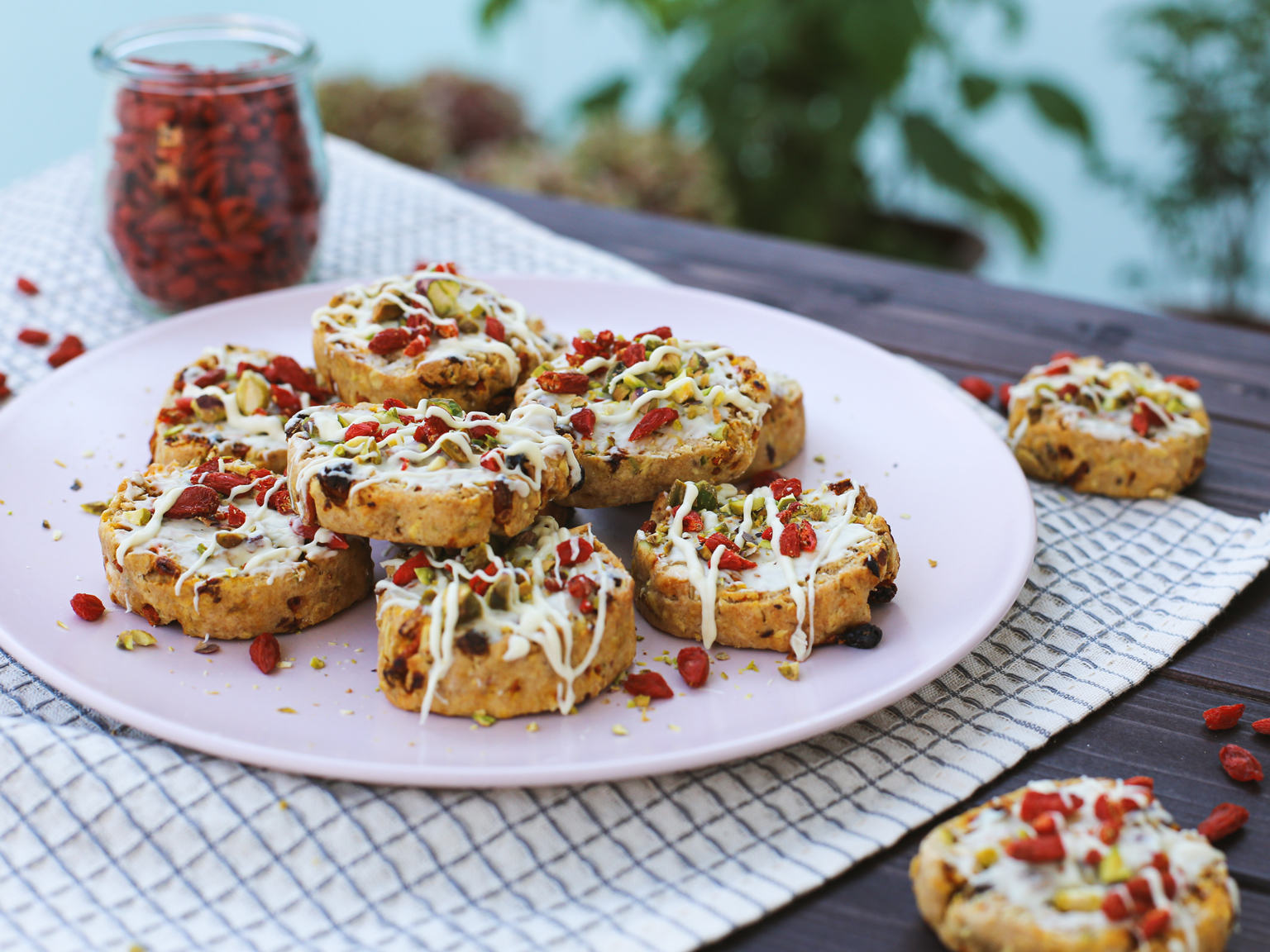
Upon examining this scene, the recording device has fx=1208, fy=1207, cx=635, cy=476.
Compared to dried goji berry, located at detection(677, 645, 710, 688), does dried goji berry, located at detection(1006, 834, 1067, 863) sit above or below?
above

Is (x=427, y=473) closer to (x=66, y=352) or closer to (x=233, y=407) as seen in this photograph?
(x=233, y=407)

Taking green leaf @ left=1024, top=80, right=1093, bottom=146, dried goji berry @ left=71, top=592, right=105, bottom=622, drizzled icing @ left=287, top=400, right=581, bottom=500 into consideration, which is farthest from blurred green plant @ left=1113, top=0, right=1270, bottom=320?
dried goji berry @ left=71, top=592, right=105, bottom=622

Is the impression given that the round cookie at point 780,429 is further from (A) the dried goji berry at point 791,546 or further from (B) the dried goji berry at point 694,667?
(B) the dried goji berry at point 694,667

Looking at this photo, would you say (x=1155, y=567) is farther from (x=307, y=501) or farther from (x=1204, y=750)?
(x=307, y=501)

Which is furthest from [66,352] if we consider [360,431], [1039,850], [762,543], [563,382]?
[1039,850]

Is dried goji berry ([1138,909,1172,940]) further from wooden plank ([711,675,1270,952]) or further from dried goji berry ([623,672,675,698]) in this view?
dried goji berry ([623,672,675,698])

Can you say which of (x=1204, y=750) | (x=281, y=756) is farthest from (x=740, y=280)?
(x=281, y=756)
